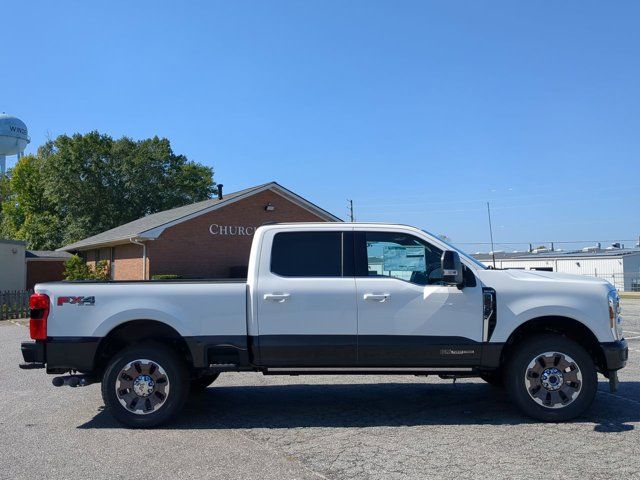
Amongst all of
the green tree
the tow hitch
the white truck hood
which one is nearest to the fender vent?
the white truck hood

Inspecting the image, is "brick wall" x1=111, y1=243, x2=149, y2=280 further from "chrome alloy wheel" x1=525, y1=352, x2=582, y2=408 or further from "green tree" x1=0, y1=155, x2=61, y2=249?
"green tree" x1=0, y1=155, x2=61, y2=249

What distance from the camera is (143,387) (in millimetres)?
6281

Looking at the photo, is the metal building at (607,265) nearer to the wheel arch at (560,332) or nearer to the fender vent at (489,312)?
the wheel arch at (560,332)

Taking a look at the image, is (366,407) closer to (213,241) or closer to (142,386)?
(142,386)

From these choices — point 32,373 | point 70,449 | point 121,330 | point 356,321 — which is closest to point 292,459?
point 356,321

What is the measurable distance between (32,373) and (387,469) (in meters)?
7.21

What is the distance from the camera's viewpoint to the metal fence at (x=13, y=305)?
22.6 m

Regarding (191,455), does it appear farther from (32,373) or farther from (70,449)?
(32,373)

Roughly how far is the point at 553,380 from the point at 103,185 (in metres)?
47.8

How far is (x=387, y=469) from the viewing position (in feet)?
16.0

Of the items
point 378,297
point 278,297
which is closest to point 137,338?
point 278,297

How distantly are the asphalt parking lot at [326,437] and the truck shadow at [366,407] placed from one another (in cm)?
1

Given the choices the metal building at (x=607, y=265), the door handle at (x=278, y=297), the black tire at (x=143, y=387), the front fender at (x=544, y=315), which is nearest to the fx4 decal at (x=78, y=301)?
the black tire at (x=143, y=387)

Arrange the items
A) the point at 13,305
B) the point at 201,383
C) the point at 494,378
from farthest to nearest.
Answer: the point at 13,305 < the point at 201,383 < the point at 494,378
